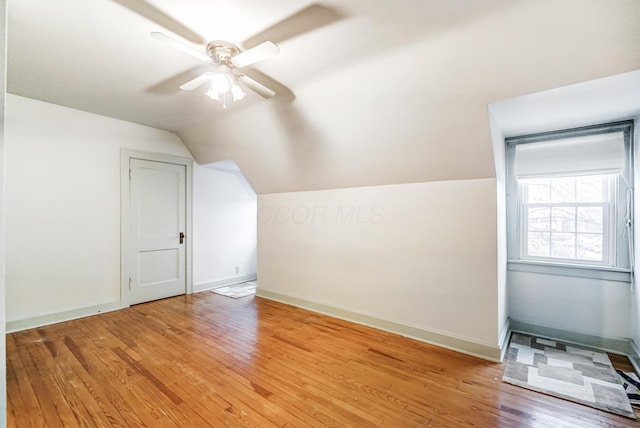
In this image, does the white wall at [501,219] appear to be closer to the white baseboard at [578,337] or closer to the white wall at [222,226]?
the white baseboard at [578,337]

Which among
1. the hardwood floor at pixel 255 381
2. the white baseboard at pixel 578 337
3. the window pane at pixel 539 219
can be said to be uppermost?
the window pane at pixel 539 219

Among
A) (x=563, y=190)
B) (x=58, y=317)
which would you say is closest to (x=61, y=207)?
(x=58, y=317)

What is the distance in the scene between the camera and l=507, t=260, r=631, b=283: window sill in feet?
8.94

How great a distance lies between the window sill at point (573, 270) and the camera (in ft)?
8.94

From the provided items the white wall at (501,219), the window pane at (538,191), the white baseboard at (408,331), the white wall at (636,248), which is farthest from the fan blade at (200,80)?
the white wall at (636,248)

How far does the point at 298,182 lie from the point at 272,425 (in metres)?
2.81

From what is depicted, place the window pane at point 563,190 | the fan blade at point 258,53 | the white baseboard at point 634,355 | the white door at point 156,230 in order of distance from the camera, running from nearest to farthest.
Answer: the fan blade at point 258,53
the white baseboard at point 634,355
the window pane at point 563,190
the white door at point 156,230

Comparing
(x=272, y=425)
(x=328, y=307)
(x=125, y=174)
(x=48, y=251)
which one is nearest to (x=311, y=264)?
(x=328, y=307)

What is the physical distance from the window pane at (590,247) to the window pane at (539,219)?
30cm

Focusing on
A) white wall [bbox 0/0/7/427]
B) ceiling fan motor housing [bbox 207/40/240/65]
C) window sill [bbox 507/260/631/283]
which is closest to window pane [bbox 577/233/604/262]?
window sill [bbox 507/260/631/283]

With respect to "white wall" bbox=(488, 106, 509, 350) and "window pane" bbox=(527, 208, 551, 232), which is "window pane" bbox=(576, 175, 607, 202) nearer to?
"window pane" bbox=(527, 208, 551, 232)

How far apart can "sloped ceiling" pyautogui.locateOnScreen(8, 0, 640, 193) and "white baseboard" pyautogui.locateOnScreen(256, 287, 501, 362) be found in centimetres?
159

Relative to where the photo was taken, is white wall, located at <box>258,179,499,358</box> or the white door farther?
the white door

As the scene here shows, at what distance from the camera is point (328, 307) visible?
3.71 meters
